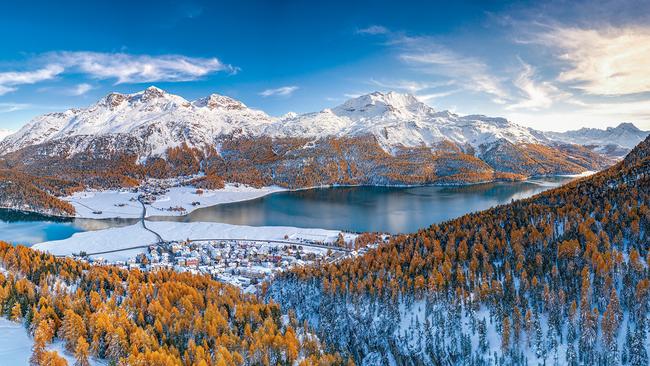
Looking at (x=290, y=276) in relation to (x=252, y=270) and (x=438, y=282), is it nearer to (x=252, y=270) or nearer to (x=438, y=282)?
(x=252, y=270)

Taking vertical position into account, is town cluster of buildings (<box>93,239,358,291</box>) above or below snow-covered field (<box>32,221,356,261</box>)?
below

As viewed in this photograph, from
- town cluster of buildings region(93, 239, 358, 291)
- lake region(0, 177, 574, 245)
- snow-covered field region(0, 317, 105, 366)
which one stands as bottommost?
town cluster of buildings region(93, 239, 358, 291)

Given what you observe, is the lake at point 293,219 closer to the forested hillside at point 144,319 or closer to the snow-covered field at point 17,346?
the forested hillside at point 144,319

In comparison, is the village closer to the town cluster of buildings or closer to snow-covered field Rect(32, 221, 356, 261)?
the town cluster of buildings

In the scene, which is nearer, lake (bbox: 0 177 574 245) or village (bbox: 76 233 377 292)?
village (bbox: 76 233 377 292)

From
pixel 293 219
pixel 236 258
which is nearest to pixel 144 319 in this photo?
pixel 236 258

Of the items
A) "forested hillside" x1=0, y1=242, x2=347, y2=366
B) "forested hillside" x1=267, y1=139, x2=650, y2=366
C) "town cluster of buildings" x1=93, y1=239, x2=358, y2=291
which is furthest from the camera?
"town cluster of buildings" x1=93, y1=239, x2=358, y2=291

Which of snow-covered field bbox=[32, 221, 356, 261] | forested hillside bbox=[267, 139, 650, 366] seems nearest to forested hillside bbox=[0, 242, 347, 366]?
forested hillside bbox=[267, 139, 650, 366]

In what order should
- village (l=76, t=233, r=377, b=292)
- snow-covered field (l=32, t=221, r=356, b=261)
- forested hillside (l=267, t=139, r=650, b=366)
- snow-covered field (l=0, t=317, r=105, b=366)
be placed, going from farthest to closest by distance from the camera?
snow-covered field (l=32, t=221, r=356, b=261), village (l=76, t=233, r=377, b=292), forested hillside (l=267, t=139, r=650, b=366), snow-covered field (l=0, t=317, r=105, b=366)
